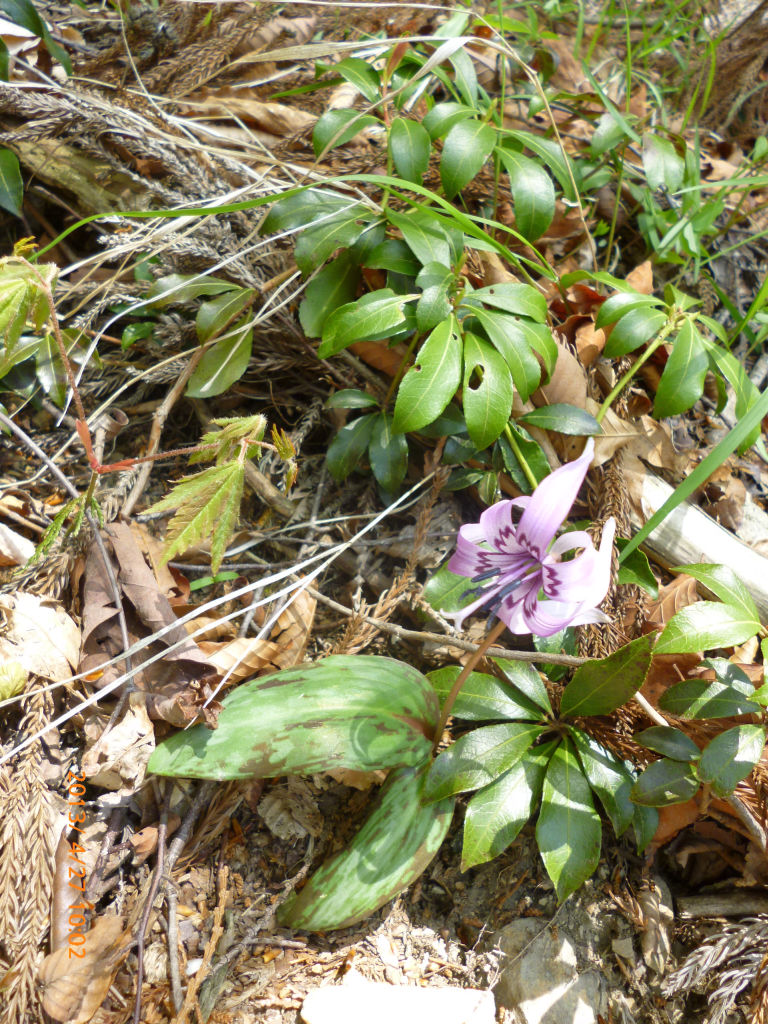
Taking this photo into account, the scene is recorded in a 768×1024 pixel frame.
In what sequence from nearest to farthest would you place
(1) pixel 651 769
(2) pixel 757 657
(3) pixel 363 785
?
1. (1) pixel 651 769
2. (3) pixel 363 785
3. (2) pixel 757 657

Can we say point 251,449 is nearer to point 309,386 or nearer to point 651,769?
point 309,386

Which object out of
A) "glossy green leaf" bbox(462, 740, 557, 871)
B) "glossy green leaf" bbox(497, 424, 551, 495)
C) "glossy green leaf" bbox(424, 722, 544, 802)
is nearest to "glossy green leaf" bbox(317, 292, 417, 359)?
"glossy green leaf" bbox(497, 424, 551, 495)

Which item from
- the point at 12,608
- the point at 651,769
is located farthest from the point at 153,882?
the point at 651,769

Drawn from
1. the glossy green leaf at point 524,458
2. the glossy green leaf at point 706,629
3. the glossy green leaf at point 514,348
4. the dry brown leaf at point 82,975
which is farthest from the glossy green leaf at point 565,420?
the dry brown leaf at point 82,975

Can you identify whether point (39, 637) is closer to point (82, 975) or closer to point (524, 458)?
point (82, 975)

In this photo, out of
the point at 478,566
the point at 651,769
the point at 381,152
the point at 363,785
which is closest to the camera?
the point at 478,566

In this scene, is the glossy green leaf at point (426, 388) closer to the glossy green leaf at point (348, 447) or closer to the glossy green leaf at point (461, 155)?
the glossy green leaf at point (348, 447)

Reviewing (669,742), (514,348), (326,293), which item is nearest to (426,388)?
(514,348)
